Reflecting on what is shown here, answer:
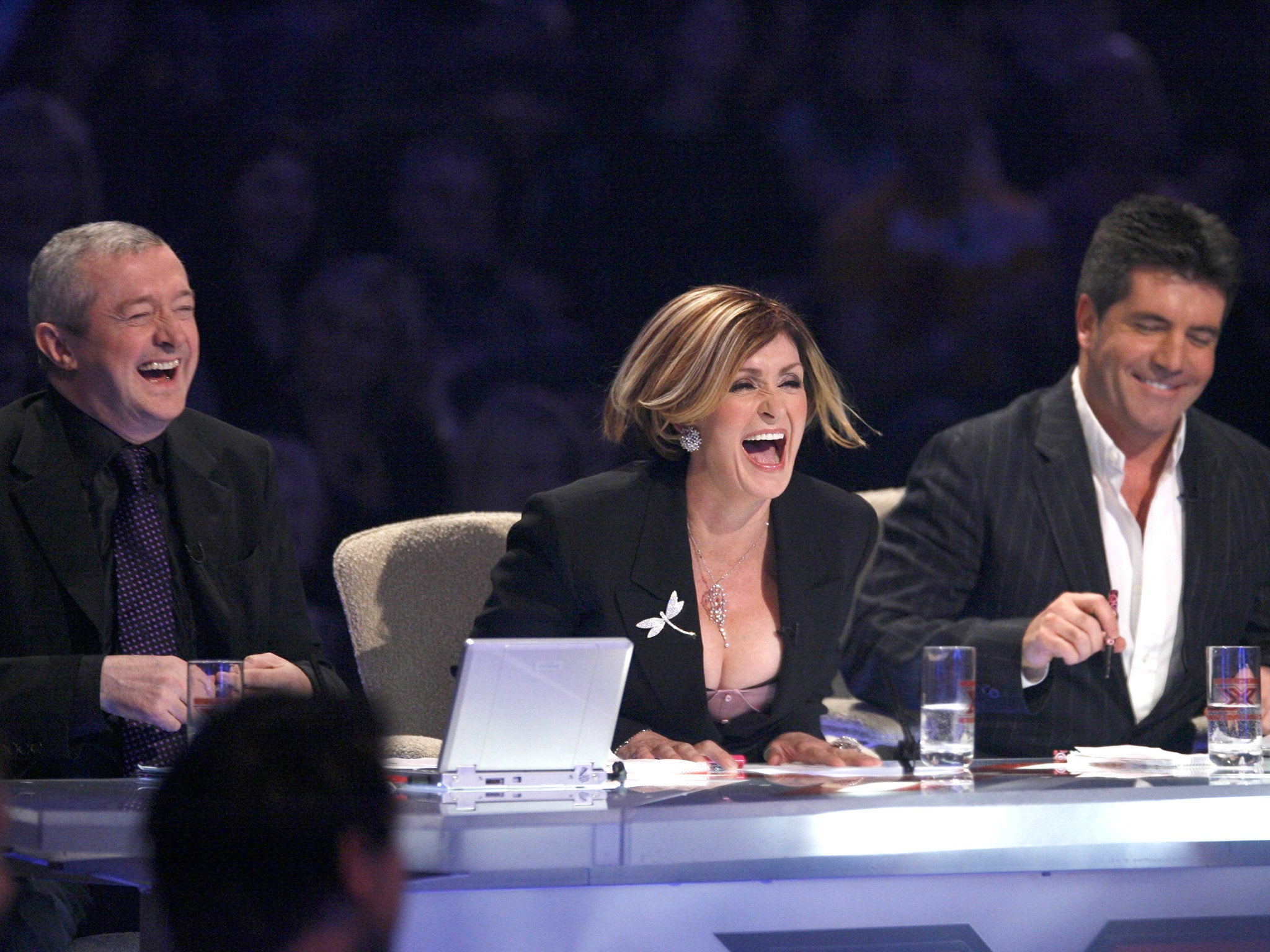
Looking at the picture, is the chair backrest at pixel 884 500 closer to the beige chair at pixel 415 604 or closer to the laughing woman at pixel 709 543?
the laughing woman at pixel 709 543

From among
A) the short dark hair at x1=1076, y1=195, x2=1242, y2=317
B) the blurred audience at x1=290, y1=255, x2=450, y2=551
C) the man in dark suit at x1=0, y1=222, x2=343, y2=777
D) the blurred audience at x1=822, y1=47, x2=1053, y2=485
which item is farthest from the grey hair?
the blurred audience at x1=822, y1=47, x2=1053, y2=485

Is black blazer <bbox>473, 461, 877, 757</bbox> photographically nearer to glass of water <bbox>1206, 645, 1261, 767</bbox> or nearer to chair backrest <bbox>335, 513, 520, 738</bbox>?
chair backrest <bbox>335, 513, 520, 738</bbox>

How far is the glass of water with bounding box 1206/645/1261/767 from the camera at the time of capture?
220 centimetres

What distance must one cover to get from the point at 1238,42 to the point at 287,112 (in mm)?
2952

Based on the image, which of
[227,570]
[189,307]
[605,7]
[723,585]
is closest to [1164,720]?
[723,585]

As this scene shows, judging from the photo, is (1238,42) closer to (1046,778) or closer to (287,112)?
(287,112)

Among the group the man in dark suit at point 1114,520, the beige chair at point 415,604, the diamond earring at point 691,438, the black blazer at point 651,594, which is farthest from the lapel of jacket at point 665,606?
the man in dark suit at point 1114,520

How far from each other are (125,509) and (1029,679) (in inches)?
67.4

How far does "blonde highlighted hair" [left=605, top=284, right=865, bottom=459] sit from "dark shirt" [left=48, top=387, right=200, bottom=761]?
85cm

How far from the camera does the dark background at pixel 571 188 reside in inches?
167

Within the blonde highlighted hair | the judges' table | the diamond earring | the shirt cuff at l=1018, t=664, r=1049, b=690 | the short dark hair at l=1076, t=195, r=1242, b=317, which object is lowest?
the judges' table

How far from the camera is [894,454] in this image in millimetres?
4672

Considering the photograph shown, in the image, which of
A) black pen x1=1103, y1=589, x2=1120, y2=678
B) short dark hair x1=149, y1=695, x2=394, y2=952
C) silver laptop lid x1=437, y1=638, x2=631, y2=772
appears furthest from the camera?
black pen x1=1103, y1=589, x2=1120, y2=678

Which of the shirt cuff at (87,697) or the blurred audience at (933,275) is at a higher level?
the blurred audience at (933,275)
